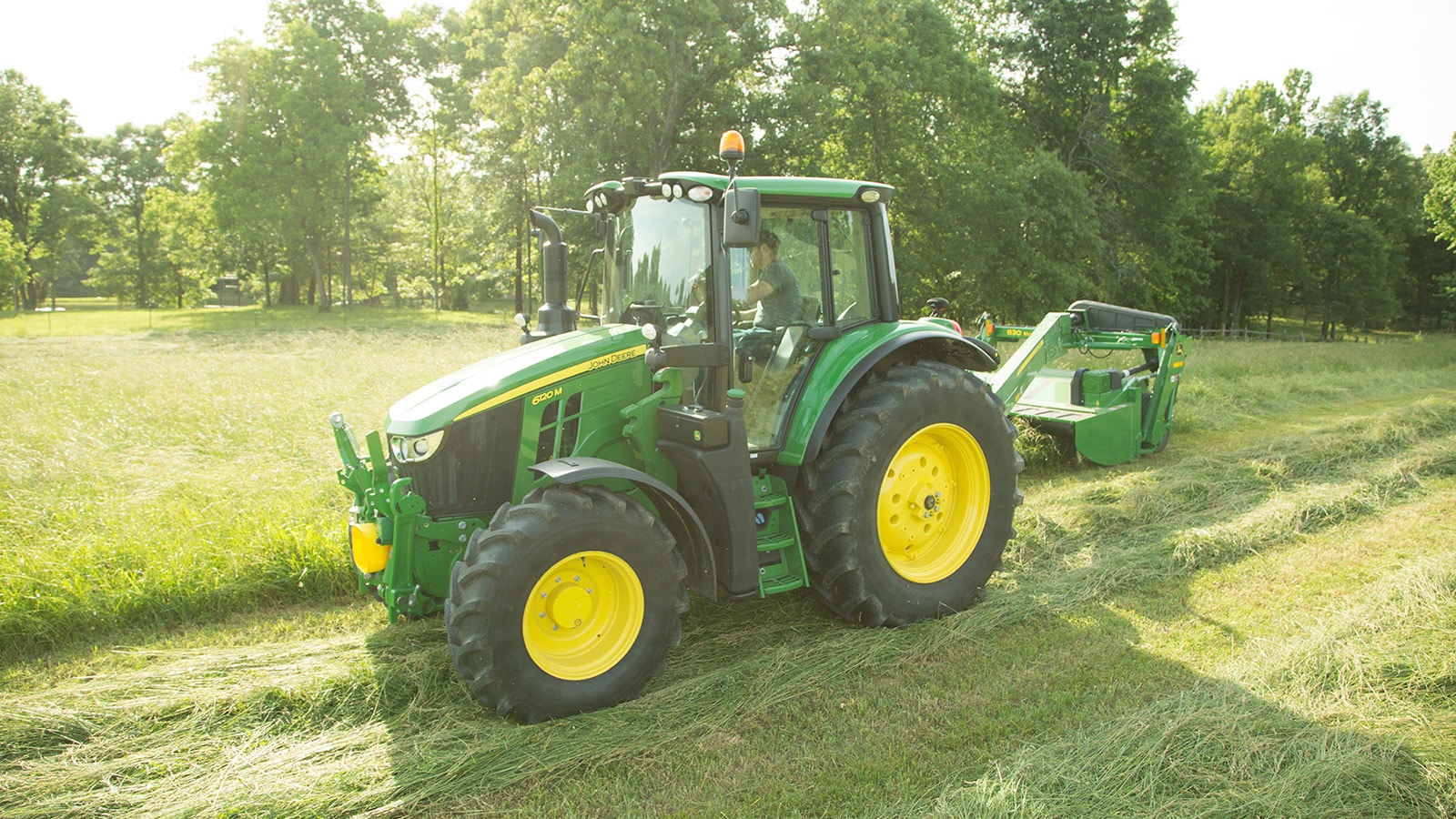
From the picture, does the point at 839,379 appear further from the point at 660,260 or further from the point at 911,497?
the point at 660,260

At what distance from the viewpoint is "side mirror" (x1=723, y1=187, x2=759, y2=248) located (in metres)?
3.71

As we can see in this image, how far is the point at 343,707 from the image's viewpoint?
3717mm

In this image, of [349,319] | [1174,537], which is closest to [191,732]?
[1174,537]

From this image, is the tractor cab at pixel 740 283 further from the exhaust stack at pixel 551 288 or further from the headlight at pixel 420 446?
the headlight at pixel 420 446

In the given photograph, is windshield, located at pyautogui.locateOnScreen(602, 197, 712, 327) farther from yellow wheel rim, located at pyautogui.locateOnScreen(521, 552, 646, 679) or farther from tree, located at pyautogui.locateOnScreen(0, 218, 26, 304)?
tree, located at pyautogui.locateOnScreen(0, 218, 26, 304)

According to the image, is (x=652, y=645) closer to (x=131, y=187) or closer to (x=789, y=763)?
(x=789, y=763)

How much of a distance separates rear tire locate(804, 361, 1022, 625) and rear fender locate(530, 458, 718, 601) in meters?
0.67

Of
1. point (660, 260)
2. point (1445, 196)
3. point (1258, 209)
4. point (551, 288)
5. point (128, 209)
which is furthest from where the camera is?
point (128, 209)

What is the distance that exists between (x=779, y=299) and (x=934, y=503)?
1.41 m

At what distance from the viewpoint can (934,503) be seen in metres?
4.86

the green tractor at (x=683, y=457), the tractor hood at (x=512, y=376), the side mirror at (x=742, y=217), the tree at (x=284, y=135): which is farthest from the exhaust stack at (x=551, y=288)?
the tree at (x=284, y=135)

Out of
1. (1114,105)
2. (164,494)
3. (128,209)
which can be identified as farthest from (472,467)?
(128,209)

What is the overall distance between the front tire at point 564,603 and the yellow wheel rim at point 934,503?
1.42 meters

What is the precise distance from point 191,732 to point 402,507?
3.84 ft
